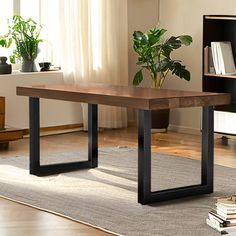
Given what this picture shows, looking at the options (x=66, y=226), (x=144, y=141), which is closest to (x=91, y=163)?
(x=144, y=141)

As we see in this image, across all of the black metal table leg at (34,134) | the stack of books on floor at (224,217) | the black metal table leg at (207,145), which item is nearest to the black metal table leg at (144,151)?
the black metal table leg at (207,145)

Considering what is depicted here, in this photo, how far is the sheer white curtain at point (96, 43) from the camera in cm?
734

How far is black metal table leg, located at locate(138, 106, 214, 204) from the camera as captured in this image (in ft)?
14.3

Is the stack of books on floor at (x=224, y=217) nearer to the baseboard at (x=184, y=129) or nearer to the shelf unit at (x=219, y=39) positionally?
the shelf unit at (x=219, y=39)

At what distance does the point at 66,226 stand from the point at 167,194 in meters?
0.81

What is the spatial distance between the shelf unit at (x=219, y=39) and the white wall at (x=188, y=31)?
0.19 meters

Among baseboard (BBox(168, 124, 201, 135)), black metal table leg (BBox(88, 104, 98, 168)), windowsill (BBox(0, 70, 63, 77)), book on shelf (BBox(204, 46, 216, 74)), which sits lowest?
baseboard (BBox(168, 124, 201, 135))

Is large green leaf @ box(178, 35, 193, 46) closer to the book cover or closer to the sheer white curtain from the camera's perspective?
the book cover

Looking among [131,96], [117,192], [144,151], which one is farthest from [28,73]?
[144,151]

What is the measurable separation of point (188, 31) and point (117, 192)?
3229 mm

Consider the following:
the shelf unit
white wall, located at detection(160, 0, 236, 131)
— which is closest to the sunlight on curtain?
white wall, located at detection(160, 0, 236, 131)

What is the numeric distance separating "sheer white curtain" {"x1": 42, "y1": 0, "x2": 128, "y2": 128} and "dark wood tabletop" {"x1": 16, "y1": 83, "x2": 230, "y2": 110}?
2.24 m

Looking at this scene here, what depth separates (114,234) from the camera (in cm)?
380

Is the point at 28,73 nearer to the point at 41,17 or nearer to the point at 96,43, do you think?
the point at 41,17
